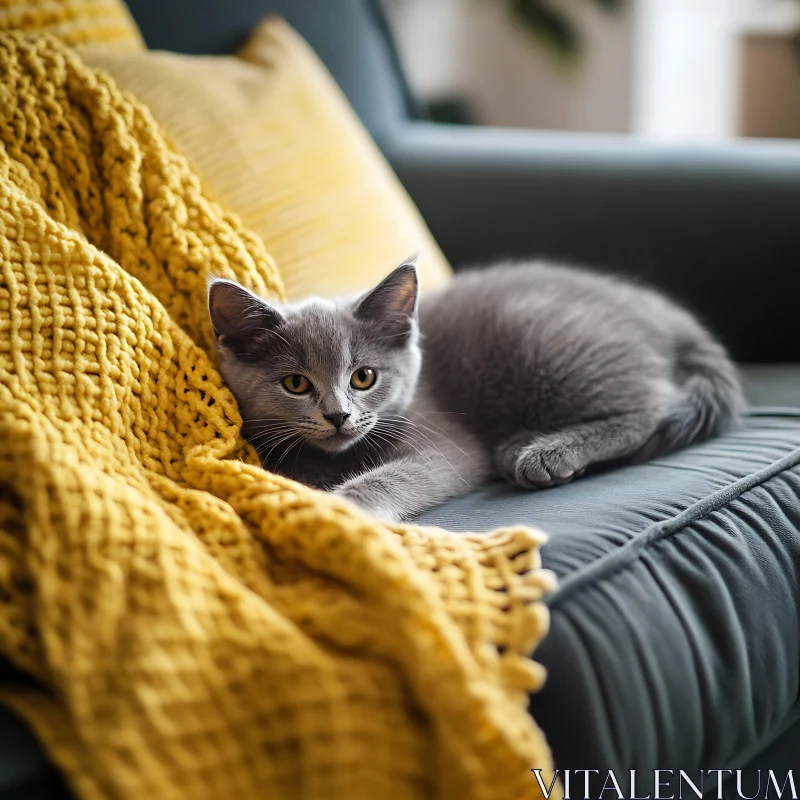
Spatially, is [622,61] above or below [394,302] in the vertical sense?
above

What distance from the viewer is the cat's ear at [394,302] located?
109 centimetres

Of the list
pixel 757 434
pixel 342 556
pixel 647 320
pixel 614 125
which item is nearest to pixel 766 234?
pixel 647 320

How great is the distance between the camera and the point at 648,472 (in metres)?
1.03

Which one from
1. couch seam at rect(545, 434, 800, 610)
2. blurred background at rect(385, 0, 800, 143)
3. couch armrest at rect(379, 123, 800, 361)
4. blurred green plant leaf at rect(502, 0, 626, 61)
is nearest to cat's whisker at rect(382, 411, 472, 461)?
couch seam at rect(545, 434, 800, 610)

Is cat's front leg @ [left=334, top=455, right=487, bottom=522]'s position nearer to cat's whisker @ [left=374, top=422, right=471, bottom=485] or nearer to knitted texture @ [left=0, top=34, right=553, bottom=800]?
cat's whisker @ [left=374, top=422, right=471, bottom=485]

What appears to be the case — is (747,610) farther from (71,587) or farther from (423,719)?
(71,587)

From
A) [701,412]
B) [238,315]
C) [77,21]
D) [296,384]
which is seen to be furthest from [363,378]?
[77,21]

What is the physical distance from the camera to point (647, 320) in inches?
52.1

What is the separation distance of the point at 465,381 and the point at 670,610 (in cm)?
58

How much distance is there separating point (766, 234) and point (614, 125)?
208cm

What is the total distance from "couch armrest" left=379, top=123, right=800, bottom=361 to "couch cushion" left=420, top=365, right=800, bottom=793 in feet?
1.92

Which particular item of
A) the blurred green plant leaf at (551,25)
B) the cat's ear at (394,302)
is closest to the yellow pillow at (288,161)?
the cat's ear at (394,302)

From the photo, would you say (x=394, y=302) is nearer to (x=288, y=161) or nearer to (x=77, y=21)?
(x=288, y=161)

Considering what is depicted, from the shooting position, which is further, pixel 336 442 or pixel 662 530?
pixel 336 442
